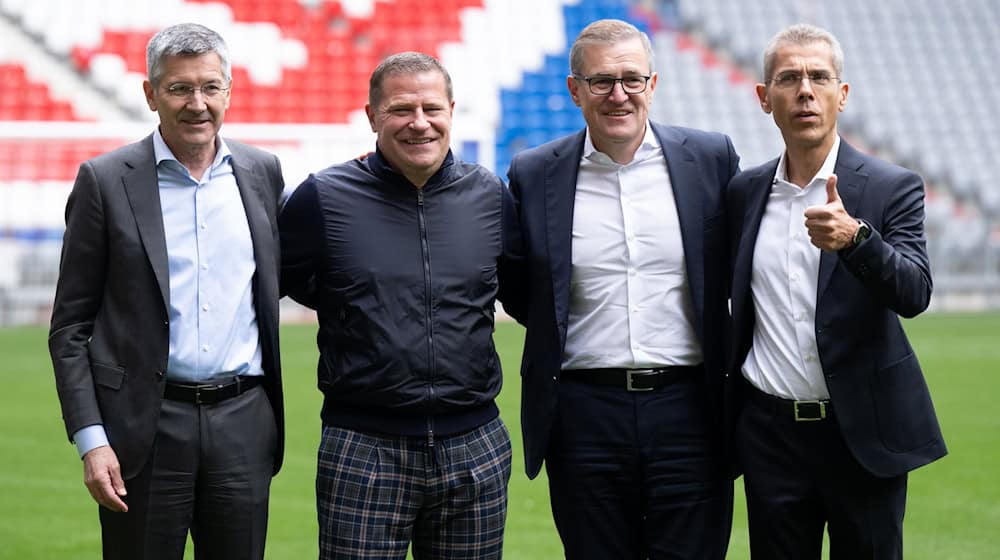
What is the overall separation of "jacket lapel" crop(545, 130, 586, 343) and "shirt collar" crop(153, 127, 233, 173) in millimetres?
810

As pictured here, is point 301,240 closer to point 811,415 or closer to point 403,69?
point 403,69

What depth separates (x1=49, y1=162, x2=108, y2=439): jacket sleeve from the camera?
262 cm

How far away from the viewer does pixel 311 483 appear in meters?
5.71

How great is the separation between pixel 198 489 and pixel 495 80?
1362cm

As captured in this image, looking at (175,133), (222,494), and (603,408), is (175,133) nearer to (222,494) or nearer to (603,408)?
(222,494)

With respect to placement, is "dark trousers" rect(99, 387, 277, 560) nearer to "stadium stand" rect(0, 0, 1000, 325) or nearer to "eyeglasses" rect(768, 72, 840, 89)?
"eyeglasses" rect(768, 72, 840, 89)

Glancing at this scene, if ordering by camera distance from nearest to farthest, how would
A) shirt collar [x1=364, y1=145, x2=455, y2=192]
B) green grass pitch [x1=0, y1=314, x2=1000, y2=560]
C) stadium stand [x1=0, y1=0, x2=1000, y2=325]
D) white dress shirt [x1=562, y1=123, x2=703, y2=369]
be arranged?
shirt collar [x1=364, y1=145, x2=455, y2=192] → white dress shirt [x1=562, y1=123, x2=703, y2=369] → green grass pitch [x1=0, y1=314, x2=1000, y2=560] → stadium stand [x1=0, y1=0, x2=1000, y2=325]

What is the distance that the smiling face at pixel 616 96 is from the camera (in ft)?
9.56

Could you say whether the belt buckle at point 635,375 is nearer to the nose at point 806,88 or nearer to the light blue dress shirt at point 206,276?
→ the nose at point 806,88

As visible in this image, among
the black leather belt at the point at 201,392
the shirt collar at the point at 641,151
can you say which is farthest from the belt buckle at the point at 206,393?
the shirt collar at the point at 641,151

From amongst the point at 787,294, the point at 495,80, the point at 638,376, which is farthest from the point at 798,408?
the point at 495,80

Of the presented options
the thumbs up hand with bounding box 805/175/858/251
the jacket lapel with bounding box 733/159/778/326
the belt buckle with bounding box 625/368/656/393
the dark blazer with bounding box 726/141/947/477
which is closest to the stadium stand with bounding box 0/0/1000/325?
the belt buckle with bounding box 625/368/656/393

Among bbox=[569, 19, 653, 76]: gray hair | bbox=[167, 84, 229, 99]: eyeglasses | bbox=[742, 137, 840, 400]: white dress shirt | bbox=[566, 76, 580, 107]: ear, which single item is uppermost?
bbox=[569, 19, 653, 76]: gray hair

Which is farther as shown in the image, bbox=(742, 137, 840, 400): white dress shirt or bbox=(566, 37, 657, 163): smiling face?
bbox=(566, 37, 657, 163): smiling face
